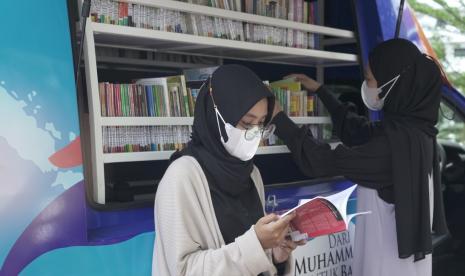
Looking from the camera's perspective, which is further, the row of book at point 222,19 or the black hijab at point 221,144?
the row of book at point 222,19

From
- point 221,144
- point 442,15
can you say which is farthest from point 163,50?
point 442,15

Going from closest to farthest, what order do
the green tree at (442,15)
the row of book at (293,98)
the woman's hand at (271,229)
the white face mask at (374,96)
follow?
the woman's hand at (271,229) < the white face mask at (374,96) < the row of book at (293,98) < the green tree at (442,15)

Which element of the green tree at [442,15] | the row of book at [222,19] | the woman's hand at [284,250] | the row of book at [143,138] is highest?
the green tree at [442,15]

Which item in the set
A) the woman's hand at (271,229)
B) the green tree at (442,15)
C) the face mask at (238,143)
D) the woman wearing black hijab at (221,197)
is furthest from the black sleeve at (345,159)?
the green tree at (442,15)

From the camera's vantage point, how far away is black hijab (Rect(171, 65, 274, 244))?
1.89 meters

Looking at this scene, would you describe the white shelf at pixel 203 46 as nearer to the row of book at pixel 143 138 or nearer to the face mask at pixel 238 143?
the row of book at pixel 143 138

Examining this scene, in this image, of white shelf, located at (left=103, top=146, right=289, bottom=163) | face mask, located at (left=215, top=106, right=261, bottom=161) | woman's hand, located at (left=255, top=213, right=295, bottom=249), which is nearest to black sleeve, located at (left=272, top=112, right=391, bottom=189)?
white shelf, located at (left=103, top=146, right=289, bottom=163)

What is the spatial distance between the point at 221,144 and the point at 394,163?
1181 mm

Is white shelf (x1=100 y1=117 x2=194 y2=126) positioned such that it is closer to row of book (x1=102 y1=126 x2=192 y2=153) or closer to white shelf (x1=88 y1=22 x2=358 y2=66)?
row of book (x1=102 y1=126 x2=192 y2=153)

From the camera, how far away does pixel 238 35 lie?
9.44 feet

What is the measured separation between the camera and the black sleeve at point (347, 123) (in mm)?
3306

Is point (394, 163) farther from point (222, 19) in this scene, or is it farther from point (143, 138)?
point (143, 138)

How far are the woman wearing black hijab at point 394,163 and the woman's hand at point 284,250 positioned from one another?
88 cm

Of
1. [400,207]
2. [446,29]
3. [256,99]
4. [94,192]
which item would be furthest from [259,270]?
[446,29]
